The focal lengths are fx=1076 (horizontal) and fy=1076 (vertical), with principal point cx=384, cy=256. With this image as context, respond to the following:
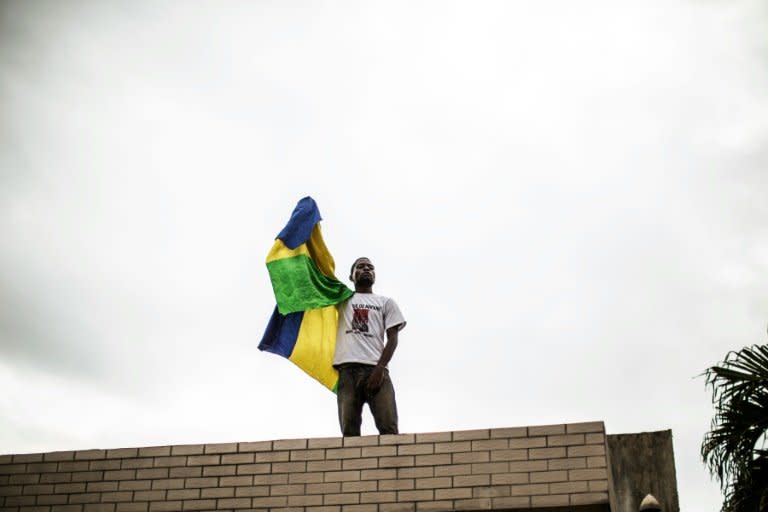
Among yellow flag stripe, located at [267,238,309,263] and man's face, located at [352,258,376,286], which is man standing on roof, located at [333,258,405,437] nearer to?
man's face, located at [352,258,376,286]

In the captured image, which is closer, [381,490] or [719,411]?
[381,490]

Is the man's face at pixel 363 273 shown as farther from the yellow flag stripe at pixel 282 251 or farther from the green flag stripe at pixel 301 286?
the yellow flag stripe at pixel 282 251

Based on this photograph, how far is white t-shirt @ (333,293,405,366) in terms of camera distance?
30.6 ft

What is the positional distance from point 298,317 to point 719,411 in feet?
12.8

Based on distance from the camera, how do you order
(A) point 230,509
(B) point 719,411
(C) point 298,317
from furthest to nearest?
(C) point 298,317 < (B) point 719,411 < (A) point 230,509

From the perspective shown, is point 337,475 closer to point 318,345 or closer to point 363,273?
point 318,345

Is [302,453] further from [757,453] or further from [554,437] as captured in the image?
[757,453]

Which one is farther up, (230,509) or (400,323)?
(400,323)

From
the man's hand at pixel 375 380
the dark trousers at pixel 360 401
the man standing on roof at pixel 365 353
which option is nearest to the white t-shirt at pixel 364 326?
the man standing on roof at pixel 365 353

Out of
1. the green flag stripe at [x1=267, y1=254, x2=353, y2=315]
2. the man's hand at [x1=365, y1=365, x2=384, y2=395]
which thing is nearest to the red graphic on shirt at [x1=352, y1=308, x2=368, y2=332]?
the green flag stripe at [x1=267, y1=254, x2=353, y2=315]

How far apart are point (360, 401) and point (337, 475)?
1.42 metres

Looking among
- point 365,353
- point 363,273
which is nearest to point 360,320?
point 365,353

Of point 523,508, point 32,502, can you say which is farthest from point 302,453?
point 32,502

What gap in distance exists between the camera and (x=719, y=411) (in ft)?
29.1
